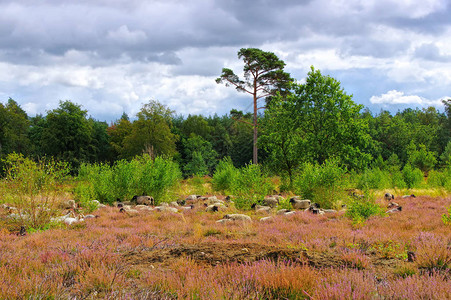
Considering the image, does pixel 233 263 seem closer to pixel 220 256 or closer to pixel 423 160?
pixel 220 256

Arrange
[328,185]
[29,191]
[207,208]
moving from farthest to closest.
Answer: [328,185]
[207,208]
[29,191]

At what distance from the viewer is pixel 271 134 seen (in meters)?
21.2

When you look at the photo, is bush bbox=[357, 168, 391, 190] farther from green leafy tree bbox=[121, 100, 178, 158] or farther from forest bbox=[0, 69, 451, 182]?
green leafy tree bbox=[121, 100, 178, 158]

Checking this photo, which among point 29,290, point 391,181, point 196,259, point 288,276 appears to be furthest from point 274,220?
point 391,181

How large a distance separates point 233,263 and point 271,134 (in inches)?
691

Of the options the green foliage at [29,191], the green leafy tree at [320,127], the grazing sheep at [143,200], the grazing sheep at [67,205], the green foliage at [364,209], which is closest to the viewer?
the green foliage at [29,191]

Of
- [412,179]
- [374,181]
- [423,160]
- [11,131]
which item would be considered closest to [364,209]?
[374,181]

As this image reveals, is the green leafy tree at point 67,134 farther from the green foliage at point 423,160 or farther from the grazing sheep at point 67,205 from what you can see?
the green foliage at point 423,160

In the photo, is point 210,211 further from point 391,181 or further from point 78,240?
point 391,181

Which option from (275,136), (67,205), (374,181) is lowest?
(374,181)

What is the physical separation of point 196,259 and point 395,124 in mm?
61123

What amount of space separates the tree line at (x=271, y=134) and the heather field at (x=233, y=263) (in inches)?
153

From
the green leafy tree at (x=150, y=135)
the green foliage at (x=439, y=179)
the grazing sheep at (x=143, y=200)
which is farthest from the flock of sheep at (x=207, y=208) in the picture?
the green leafy tree at (x=150, y=135)

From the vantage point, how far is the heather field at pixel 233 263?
313 centimetres
